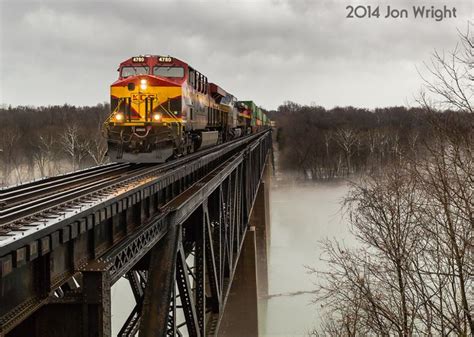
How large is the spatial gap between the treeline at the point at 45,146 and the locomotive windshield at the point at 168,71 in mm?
22844

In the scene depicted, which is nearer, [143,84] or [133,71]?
[143,84]

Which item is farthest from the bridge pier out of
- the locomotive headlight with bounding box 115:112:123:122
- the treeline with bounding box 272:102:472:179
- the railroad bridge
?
the treeline with bounding box 272:102:472:179

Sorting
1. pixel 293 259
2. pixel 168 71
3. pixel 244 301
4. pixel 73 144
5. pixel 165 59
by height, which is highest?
pixel 165 59

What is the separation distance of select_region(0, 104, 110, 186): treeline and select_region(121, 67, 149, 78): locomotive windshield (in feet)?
73.4

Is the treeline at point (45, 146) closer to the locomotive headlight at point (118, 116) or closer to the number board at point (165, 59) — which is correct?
the number board at point (165, 59)

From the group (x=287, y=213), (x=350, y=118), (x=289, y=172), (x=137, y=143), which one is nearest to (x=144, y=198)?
(x=137, y=143)

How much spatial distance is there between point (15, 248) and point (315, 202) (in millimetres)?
51941

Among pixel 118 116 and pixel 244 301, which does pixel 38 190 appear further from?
pixel 244 301

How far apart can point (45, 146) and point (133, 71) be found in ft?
137

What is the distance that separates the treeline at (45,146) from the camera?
44125 millimetres

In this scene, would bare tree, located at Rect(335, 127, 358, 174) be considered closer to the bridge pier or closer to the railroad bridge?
the bridge pier

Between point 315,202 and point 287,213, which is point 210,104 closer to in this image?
point 287,213

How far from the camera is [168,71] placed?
14508 millimetres

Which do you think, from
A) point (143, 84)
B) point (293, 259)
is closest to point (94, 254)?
point (143, 84)
